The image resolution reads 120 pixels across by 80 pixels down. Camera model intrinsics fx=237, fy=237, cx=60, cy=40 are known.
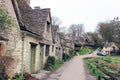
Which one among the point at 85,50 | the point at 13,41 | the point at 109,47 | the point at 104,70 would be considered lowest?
the point at 104,70

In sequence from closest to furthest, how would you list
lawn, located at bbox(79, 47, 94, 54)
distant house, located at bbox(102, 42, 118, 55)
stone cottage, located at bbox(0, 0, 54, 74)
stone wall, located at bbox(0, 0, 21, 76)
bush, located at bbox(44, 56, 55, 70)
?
1. stone wall, located at bbox(0, 0, 21, 76)
2. stone cottage, located at bbox(0, 0, 54, 74)
3. bush, located at bbox(44, 56, 55, 70)
4. distant house, located at bbox(102, 42, 118, 55)
5. lawn, located at bbox(79, 47, 94, 54)

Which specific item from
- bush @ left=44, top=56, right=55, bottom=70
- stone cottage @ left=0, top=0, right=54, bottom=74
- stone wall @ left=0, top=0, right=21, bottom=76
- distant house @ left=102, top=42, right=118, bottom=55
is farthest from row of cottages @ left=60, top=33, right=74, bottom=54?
stone wall @ left=0, top=0, right=21, bottom=76

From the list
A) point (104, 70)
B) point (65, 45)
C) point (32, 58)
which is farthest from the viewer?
point (65, 45)

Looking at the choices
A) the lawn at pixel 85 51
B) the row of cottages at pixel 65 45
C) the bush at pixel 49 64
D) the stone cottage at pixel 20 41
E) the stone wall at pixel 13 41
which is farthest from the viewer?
the lawn at pixel 85 51

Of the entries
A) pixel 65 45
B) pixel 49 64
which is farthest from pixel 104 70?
pixel 65 45

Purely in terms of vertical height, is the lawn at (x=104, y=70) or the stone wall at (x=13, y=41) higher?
the stone wall at (x=13, y=41)

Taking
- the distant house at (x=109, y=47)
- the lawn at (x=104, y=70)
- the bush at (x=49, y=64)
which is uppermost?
the distant house at (x=109, y=47)

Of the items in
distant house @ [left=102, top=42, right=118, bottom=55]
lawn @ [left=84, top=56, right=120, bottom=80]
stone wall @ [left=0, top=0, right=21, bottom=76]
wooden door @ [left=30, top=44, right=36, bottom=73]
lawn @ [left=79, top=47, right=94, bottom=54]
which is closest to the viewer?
stone wall @ [left=0, top=0, right=21, bottom=76]

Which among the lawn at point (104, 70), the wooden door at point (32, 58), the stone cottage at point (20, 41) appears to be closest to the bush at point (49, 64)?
the stone cottage at point (20, 41)

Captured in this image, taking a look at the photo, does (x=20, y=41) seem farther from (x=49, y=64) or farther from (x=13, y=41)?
(x=49, y=64)

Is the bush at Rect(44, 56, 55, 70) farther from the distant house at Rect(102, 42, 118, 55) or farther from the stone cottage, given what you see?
the distant house at Rect(102, 42, 118, 55)

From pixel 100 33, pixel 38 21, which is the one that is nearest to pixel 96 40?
pixel 100 33

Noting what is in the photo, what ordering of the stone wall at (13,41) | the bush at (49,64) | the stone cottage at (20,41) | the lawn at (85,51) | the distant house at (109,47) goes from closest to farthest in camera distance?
the stone wall at (13,41), the stone cottage at (20,41), the bush at (49,64), the distant house at (109,47), the lawn at (85,51)

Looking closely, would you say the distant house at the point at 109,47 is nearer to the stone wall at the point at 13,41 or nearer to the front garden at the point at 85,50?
the front garden at the point at 85,50
